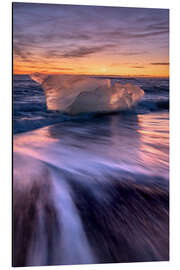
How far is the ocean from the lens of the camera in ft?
6.31

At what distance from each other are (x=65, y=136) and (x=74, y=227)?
2.22 ft

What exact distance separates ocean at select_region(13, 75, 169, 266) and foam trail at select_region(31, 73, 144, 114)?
5 cm

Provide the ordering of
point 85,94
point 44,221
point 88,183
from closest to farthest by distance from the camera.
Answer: point 44,221 < point 88,183 < point 85,94

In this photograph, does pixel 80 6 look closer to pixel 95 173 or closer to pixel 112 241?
pixel 95 173

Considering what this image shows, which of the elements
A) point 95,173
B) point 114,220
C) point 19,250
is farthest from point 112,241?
point 19,250

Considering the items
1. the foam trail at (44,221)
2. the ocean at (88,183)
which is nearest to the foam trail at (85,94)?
the ocean at (88,183)

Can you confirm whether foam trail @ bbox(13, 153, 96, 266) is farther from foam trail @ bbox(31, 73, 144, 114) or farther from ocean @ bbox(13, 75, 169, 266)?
foam trail @ bbox(31, 73, 144, 114)

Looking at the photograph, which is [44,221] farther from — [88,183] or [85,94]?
[85,94]

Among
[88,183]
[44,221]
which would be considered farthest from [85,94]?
[44,221]

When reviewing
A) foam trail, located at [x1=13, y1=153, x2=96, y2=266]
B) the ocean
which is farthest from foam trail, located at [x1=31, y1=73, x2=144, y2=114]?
foam trail, located at [x1=13, y1=153, x2=96, y2=266]

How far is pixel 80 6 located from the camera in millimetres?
2125

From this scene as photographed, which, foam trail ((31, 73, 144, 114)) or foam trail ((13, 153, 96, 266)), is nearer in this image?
foam trail ((13, 153, 96, 266))

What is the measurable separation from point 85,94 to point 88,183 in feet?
2.46

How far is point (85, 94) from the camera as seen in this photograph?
238 cm
